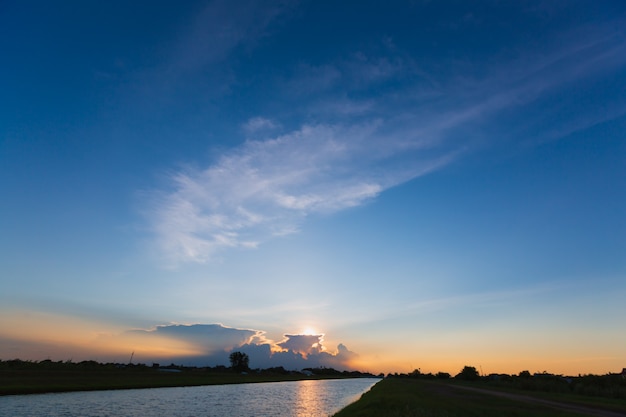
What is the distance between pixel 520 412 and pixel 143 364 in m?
187

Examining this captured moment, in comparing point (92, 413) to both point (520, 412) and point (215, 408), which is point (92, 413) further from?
point (520, 412)

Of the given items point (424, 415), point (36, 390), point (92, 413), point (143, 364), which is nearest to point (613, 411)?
point (424, 415)

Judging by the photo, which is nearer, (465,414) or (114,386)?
(465,414)

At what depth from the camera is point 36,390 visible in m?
49.2

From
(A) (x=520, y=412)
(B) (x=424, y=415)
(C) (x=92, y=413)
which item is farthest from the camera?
(A) (x=520, y=412)

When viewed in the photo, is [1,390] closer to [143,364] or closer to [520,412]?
[520,412]

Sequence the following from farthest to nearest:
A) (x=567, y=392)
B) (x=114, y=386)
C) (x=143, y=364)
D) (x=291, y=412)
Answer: (x=143, y=364) → (x=567, y=392) → (x=114, y=386) → (x=291, y=412)

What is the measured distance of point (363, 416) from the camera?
116 ft

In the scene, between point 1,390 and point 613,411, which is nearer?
point 613,411

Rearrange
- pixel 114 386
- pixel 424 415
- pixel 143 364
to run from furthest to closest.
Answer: pixel 143 364 → pixel 114 386 → pixel 424 415

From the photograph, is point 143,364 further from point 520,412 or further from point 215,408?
point 520,412

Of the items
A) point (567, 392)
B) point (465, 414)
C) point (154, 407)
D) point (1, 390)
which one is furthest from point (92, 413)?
point (567, 392)

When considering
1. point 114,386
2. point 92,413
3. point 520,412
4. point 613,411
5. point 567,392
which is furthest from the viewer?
point 567,392

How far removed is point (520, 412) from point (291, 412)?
78.7 feet
